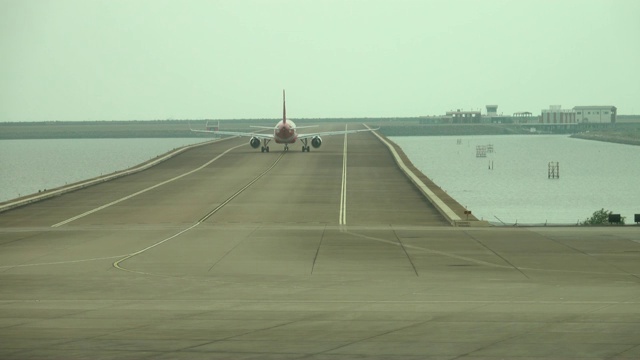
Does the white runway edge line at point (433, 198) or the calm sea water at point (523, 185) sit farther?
the calm sea water at point (523, 185)

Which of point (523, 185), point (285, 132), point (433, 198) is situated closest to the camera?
point (433, 198)

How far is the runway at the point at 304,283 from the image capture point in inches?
926

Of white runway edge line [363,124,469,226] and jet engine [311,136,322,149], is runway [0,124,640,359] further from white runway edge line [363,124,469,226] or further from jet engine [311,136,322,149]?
jet engine [311,136,322,149]

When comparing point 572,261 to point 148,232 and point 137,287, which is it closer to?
point 137,287

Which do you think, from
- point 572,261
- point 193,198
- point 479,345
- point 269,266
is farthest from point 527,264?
point 193,198

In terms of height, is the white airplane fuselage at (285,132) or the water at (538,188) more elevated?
the white airplane fuselage at (285,132)

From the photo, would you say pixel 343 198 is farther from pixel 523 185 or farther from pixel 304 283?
pixel 523 185

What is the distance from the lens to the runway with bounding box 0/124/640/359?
2353 cm

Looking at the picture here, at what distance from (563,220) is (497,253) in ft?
141

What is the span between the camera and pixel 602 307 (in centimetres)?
2822

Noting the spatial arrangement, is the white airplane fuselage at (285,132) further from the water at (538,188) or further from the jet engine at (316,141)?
the water at (538,188)

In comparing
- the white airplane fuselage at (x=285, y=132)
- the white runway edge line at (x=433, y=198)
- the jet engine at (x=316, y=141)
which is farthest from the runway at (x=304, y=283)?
the jet engine at (x=316, y=141)

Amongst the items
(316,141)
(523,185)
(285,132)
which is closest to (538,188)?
(523,185)

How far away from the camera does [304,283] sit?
111 ft
